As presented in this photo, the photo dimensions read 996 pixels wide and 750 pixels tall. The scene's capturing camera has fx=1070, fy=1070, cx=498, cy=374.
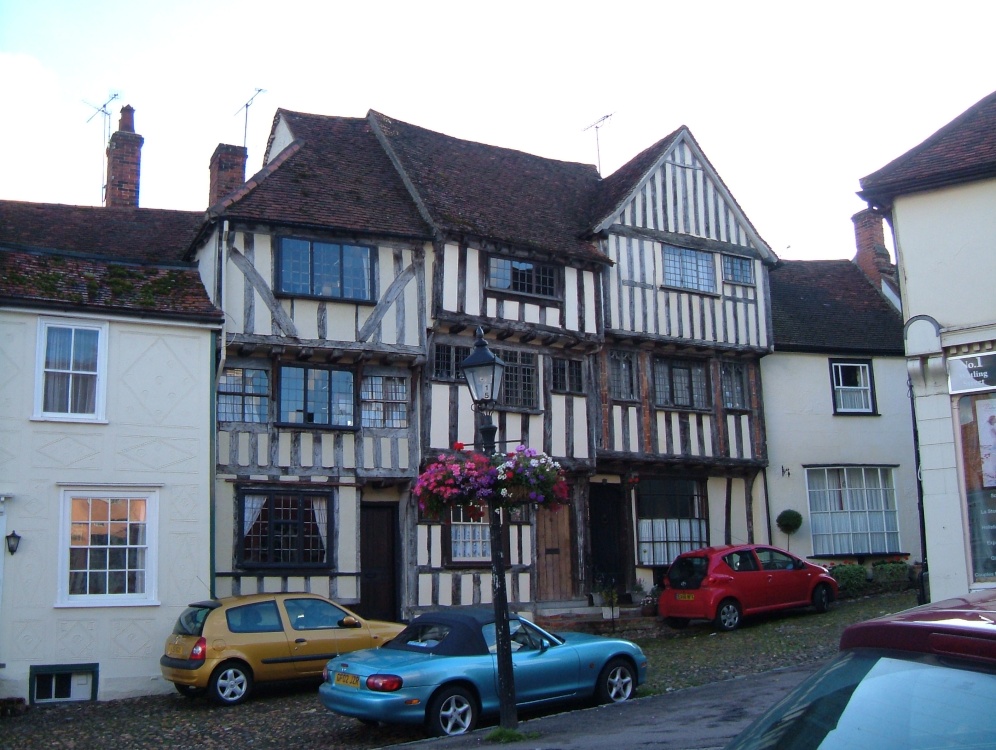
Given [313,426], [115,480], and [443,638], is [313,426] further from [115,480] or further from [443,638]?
[443,638]

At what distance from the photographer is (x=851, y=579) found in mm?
24031

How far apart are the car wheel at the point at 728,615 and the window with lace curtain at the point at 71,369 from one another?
457 inches

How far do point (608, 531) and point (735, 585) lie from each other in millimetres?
4246

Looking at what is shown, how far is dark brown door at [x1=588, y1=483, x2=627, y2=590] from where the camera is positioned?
2367 cm

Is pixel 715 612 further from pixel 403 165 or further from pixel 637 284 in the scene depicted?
pixel 403 165

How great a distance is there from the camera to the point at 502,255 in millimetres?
22016

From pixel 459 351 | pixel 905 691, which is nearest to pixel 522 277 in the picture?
pixel 459 351

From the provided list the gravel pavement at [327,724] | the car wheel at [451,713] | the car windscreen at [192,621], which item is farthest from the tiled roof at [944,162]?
the car windscreen at [192,621]

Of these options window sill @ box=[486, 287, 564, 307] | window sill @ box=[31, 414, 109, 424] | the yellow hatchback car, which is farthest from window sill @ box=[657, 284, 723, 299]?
window sill @ box=[31, 414, 109, 424]

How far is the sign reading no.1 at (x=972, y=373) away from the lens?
14422mm

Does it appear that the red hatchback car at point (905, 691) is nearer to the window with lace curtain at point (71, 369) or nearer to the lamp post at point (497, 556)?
the lamp post at point (497, 556)

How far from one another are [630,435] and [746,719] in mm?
12140

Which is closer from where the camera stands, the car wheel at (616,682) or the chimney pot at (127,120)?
the car wheel at (616,682)

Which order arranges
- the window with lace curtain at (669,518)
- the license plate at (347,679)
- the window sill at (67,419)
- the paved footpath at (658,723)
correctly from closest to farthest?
the paved footpath at (658,723), the license plate at (347,679), the window sill at (67,419), the window with lace curtain at (669,518)
